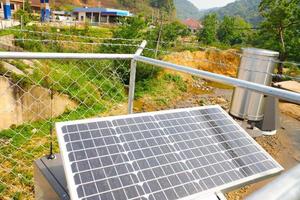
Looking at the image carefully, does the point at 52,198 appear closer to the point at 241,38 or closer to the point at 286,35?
the point at 286,35

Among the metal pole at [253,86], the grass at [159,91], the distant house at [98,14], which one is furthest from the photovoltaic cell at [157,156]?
the distant house at [98,14]

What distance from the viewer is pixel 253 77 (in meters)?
4.32

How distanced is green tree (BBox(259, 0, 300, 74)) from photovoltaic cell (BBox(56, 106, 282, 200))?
71.7 ft

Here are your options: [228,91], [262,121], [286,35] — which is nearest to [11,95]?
[262,121]

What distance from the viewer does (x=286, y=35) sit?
2223 cm

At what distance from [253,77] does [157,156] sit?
9.92ft

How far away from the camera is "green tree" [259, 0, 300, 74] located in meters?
21.0

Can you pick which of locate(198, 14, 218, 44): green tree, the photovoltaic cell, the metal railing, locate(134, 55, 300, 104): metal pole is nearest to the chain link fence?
the metal railing

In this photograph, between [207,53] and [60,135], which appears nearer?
[60,135]

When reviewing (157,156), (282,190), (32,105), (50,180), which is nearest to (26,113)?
(32,105)

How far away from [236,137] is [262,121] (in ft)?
10.4

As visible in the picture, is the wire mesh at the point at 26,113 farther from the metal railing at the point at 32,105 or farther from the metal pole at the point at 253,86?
the metal pole at the point at 253,86

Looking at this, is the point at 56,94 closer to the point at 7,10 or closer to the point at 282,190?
the point at 282,190

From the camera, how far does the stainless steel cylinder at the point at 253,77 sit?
4.32 metres
